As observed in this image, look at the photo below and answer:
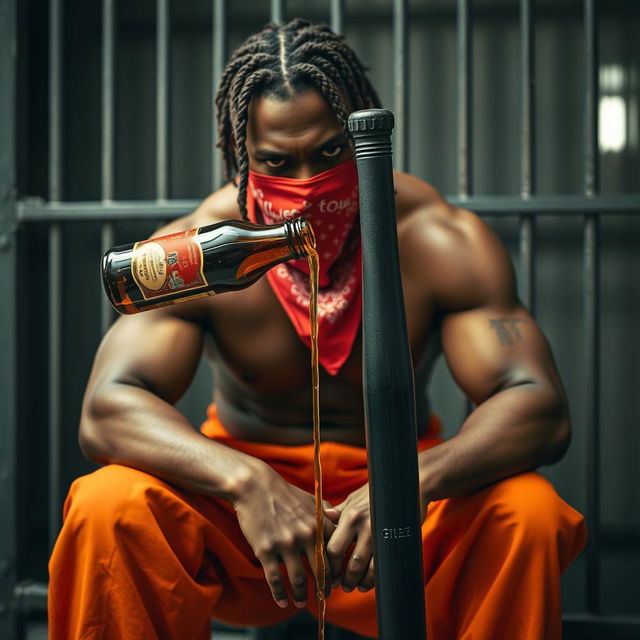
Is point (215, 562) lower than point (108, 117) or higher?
lower

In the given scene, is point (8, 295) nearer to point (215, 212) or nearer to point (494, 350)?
point (215, 212)

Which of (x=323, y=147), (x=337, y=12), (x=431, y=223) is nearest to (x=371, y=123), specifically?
(x=323, y=147)

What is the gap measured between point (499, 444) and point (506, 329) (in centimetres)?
26

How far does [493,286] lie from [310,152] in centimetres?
44

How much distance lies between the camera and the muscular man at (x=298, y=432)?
132 centimetres

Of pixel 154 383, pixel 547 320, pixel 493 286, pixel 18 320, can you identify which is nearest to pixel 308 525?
pixel 154 383

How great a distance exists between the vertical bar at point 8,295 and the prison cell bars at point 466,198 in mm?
11

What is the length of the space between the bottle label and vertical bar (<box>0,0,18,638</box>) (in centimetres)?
109

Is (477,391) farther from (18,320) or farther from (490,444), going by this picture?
(18,320)

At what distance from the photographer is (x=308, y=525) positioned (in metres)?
1.30

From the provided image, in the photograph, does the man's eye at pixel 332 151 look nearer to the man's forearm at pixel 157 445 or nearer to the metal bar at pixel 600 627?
the man's forearm at pixel 157 445

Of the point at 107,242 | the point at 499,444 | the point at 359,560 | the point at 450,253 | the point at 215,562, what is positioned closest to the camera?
the point at 359,560

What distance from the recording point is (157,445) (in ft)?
4.65

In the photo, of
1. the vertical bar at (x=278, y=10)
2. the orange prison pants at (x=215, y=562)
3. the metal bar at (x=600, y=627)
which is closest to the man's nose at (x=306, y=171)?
the orange prison pants at (x=215, y=562)
